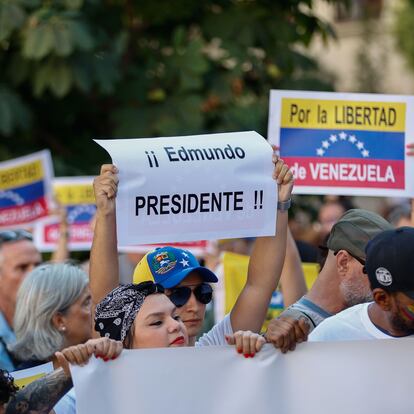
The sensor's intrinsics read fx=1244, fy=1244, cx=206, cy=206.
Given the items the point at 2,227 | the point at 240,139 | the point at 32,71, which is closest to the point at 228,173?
the point at 240,139

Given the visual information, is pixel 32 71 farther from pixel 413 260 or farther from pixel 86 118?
pixel 413 260

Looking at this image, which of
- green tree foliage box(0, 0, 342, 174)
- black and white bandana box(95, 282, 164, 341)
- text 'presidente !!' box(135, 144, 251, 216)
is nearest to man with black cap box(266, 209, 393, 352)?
text 'presidente !!' box(135, 144, 251, 216)

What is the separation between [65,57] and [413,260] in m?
6.74

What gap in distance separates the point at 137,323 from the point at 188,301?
551 millimetres

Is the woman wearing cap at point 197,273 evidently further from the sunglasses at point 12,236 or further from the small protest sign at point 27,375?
the sunglasses at point 12,236

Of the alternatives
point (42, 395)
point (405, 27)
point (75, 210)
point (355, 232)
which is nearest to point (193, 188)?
point (355, 232)

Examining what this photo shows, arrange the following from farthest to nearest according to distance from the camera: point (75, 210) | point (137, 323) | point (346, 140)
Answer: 1. point (75, 210)
2. point (346, 140)
3. point (137, 323)

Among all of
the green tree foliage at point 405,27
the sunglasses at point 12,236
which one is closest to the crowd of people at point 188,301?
the sunglasses at point 12,236

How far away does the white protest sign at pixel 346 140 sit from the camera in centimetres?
548

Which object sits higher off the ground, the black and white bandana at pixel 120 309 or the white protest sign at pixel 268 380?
the black and white bandana at pixel 120 309

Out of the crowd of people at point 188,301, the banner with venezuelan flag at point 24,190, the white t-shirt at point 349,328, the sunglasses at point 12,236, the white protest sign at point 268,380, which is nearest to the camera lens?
the white protest sign at point 268,380

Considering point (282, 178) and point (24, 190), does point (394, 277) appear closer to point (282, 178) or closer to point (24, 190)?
point (282, 178)

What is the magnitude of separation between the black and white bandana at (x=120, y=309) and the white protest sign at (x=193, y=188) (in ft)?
0.67

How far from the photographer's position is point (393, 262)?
377 centimetres
